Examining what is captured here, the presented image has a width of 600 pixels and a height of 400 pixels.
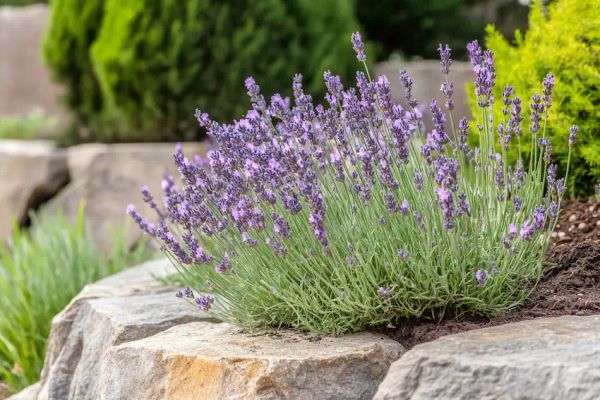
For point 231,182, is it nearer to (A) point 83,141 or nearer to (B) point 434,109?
(B) point 434,109

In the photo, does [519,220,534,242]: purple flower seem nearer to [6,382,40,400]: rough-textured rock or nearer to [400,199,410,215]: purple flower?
[400,199,410,215]: purple flower

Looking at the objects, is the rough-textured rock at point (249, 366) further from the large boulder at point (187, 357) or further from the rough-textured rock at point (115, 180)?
the rough-textured rock at point (115, 180)

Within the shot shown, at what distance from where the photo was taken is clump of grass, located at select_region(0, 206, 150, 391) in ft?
14.5

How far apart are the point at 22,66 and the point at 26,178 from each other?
376 centimetres

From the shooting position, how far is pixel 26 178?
701cm

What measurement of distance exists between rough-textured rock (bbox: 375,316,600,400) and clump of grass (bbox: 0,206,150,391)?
9.12 ft

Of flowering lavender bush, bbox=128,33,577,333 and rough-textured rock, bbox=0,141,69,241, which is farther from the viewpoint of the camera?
rough-textured rock, bbox=0,141,69,241

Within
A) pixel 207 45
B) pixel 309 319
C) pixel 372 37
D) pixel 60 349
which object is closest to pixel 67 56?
pixel 207 45

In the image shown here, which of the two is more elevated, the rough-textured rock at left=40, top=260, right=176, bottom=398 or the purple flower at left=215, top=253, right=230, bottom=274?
the purple flower at left=215, top=253, right=230, bottom=274

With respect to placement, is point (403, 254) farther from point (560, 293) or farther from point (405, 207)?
point (560, 293)

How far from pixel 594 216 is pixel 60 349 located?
2.29 m

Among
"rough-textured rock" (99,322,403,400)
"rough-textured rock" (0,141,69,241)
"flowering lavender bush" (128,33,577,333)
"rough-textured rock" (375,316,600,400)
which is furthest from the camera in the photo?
"rough-textured rock" (0,141,69,241)

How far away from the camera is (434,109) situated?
2518 millimetres

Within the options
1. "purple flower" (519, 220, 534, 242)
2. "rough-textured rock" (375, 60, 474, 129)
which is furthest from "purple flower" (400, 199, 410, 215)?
"rough-textured rock" (375, 60, 474, 129)
